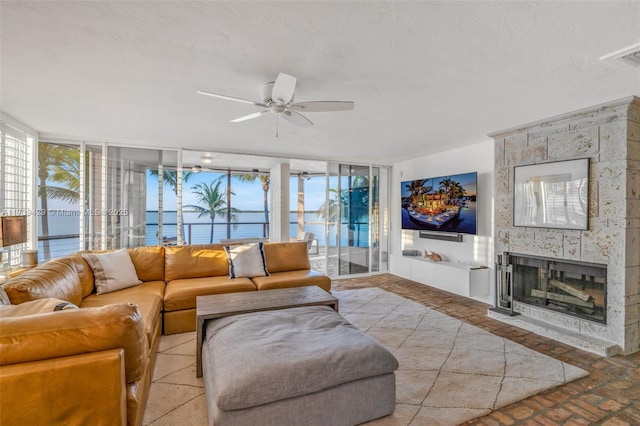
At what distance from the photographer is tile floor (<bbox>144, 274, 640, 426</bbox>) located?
1.99 m

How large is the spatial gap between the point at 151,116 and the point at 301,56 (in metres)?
2.20

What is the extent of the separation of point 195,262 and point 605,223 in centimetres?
443

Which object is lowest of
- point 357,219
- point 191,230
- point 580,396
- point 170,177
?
point 580,396

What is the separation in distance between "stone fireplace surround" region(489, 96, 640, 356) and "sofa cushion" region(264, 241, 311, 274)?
2.78 metres

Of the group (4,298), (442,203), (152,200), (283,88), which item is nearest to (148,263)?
(152,200)

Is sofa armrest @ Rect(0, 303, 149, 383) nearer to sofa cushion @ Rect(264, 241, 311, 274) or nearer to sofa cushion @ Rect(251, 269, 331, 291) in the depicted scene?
sofa cushion @ Rect(251, 269, 331, 291)

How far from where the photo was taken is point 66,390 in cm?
126

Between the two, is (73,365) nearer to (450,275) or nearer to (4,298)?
(4,298)

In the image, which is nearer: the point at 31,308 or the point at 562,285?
the point at 31,308

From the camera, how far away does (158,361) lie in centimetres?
274

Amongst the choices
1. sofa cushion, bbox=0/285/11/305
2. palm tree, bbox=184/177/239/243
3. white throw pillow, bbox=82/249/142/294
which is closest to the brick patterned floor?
sofa cushion, bbox=0/285/11/305

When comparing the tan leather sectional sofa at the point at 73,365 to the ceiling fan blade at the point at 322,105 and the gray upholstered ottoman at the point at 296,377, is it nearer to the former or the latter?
the gray upholstered ottoman at the point at 296,377

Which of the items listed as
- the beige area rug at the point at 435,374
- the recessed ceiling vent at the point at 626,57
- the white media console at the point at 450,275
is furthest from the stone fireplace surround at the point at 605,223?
the white media console at the point at 450,275

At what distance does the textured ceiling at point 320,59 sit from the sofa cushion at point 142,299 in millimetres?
1872
